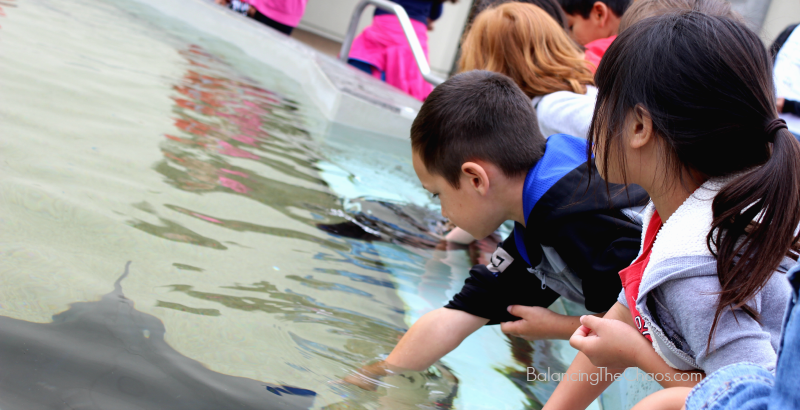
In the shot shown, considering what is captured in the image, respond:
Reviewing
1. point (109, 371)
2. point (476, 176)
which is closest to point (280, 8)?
point (476, 176)

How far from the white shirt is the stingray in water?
1445 millimetres

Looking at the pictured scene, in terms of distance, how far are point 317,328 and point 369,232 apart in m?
0.81

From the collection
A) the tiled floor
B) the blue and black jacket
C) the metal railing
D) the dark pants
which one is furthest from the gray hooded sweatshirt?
the tiled floor

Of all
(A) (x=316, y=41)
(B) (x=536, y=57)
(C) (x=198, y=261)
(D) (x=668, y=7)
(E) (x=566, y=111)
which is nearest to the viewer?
(C) (x=198, y=261)

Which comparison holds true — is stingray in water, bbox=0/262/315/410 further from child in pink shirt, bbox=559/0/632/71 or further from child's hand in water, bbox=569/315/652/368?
child in pink shirt, bbox=559/0/632/71

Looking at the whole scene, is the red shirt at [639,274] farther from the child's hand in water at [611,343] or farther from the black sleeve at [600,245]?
the black sleeve at [600,245]

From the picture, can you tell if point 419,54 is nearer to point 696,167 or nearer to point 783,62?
point 783,62

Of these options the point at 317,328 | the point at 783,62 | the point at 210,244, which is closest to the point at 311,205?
the point at 210,244

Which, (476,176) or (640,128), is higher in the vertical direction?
(640,128)

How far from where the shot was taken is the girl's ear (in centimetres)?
109

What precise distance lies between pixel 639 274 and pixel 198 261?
110 cm

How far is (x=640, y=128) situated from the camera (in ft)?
3.68

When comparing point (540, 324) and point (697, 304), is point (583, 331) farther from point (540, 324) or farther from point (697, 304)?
point (540, 324)

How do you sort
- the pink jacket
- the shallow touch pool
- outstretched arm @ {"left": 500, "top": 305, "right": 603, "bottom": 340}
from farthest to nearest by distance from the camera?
the pink jacket
outstretched arm @ {"left": 500, "top": 305, "right": 603, "bottom": 340}
the shallow touch pool
